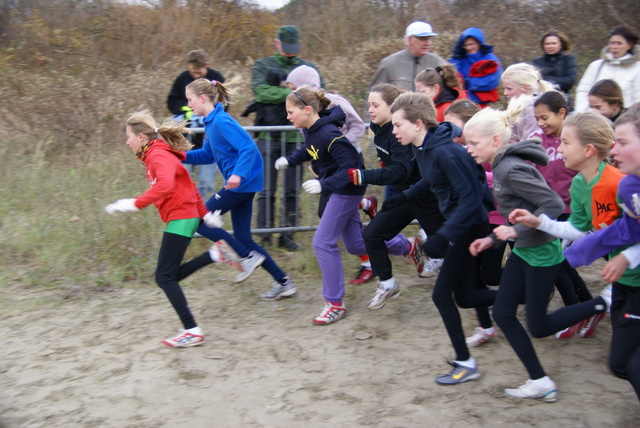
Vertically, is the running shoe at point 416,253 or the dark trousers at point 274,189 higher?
the dark trousers at point 274,189

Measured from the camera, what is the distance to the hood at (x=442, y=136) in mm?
4160

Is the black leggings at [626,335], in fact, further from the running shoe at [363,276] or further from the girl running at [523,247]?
the running shoe at [363,276]

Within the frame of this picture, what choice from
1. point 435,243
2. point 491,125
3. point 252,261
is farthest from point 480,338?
point 252,261

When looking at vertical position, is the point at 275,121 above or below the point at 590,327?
above

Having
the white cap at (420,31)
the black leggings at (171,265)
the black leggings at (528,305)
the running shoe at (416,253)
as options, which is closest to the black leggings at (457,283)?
the black leggings at (528,305)

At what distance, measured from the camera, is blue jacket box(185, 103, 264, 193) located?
17.2ft

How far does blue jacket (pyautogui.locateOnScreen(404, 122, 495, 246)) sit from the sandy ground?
3.48ft

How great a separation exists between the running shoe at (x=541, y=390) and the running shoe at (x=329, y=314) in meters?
1.67

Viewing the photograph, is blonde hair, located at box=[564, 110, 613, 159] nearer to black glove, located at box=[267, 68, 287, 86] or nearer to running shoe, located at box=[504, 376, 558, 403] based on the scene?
running shoe, located at box=[504, 376, 558, 403]

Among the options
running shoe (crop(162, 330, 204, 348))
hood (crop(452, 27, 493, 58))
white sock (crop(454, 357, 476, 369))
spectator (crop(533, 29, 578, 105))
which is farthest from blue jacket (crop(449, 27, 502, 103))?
running shoe (crop(162, 330, 204, 348))

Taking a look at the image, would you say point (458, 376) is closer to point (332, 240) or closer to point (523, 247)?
point (523, 247)

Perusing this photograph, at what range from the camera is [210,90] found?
17.2 feet

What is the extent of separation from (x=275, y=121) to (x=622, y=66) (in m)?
3.60

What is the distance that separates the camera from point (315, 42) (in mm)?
15188
